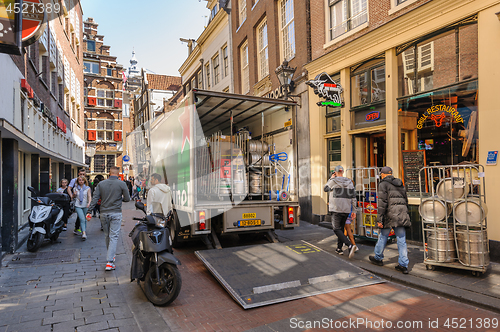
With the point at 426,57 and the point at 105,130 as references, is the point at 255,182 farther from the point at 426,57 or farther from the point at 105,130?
the point at 105,130

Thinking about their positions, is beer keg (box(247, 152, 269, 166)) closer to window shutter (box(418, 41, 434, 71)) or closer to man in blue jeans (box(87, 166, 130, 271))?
man in blue jeans (box(87, 166, 130, 271))

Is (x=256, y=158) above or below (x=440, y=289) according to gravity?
above

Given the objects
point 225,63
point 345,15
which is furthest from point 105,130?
point 345,15

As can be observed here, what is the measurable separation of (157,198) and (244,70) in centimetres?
1304

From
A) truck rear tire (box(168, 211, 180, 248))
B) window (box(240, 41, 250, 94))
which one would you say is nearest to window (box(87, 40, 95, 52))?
window (box(240, 41, 250, 94))

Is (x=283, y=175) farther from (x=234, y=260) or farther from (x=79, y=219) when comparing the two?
(x=79, y=219)

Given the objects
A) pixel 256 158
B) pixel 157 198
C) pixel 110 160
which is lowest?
pixel 157 198

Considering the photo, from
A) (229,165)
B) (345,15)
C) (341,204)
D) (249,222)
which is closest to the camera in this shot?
(341,204)

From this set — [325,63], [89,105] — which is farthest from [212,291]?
[89,105]

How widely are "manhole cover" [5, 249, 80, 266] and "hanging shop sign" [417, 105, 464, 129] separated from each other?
814 centimetres

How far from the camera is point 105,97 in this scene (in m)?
42.6

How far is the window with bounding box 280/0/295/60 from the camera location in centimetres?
1280

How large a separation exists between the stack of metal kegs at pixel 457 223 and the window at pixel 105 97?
43.7 m

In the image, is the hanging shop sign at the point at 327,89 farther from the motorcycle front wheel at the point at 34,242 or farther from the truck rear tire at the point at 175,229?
the motorcycle front wheel at the point at 34,242
